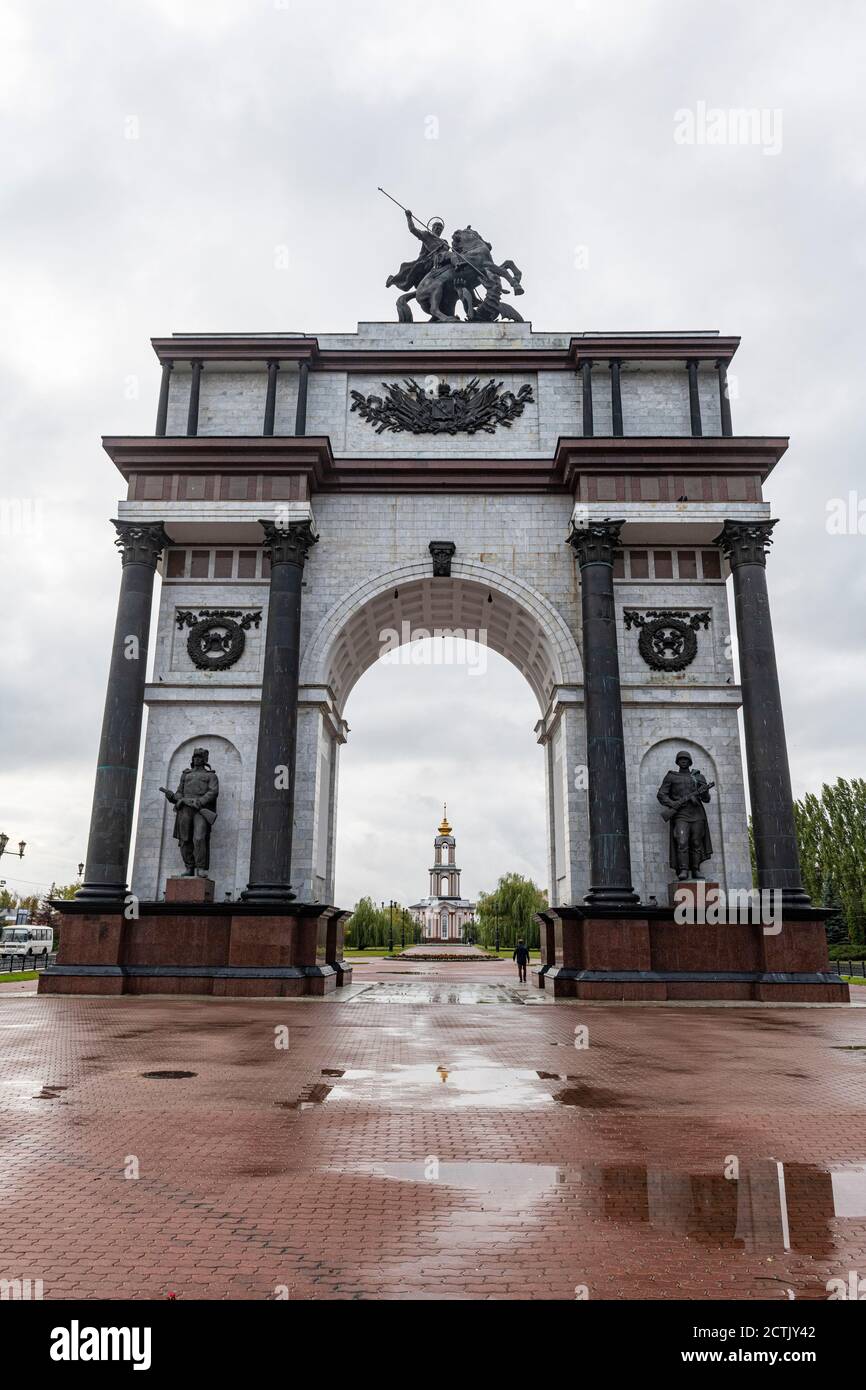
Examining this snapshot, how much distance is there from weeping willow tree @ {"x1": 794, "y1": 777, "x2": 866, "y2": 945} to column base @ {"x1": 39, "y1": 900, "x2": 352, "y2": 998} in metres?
53.5

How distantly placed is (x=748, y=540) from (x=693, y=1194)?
71.5ft

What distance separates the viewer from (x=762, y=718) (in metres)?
23.9

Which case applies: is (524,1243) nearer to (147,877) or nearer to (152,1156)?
(152,1156)

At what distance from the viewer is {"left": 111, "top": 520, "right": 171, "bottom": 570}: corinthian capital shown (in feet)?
83.9

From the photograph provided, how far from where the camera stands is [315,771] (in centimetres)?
2559

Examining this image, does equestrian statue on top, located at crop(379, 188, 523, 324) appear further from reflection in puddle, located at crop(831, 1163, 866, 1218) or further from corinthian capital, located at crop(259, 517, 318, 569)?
reflection in puddle, located at crop(831, 1163, 866, 1218)

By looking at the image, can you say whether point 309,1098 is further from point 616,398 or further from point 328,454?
point 616,398

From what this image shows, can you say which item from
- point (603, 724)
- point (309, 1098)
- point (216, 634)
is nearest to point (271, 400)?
point (216, 634)

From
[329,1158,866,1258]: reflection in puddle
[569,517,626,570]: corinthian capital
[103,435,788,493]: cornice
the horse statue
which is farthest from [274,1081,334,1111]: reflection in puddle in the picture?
the horse statue

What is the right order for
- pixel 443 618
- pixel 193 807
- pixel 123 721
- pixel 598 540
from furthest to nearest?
1. pixel 443 618
2. pixel 598 540
3. pixel 123 721
4. pixel 193 807

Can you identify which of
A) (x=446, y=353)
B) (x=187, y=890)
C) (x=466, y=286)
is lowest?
(x=187, y=890)

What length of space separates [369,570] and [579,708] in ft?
24.2

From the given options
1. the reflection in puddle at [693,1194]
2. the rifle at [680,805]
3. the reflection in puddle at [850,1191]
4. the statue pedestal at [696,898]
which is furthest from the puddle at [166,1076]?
the rifle at [680,805]

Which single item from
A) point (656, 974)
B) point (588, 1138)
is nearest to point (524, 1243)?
point (588, 1138)
